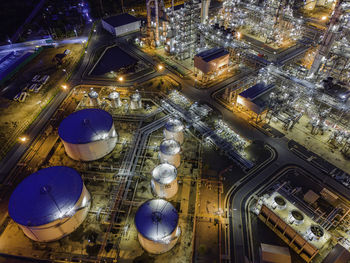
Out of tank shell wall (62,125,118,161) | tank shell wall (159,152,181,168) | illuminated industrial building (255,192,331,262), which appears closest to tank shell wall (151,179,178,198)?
tank shell wall (159,152,181,168)

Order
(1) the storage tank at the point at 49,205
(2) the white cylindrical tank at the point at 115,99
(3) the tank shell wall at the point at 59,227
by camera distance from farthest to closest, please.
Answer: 1. (2) the white cylindrical tank at the point at 115,99
2. (3) the tank shell wall at the point at 59,227
3. (1) the storage tank at the point at 49,205

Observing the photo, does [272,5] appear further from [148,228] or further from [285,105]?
[148,228]

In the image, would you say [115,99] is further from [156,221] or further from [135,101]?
[156,221]

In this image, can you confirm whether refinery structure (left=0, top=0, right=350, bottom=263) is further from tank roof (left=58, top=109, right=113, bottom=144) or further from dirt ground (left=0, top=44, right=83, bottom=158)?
dirt ground (left=0, top=44, right=83, bottom=158)

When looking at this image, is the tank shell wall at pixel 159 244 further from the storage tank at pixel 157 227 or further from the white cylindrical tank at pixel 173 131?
the white cylindrical tank at pixel 173 131

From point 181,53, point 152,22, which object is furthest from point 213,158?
point 152,22

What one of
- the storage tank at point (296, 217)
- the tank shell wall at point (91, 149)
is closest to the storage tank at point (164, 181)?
the tank shell wall at point (91, 149)
